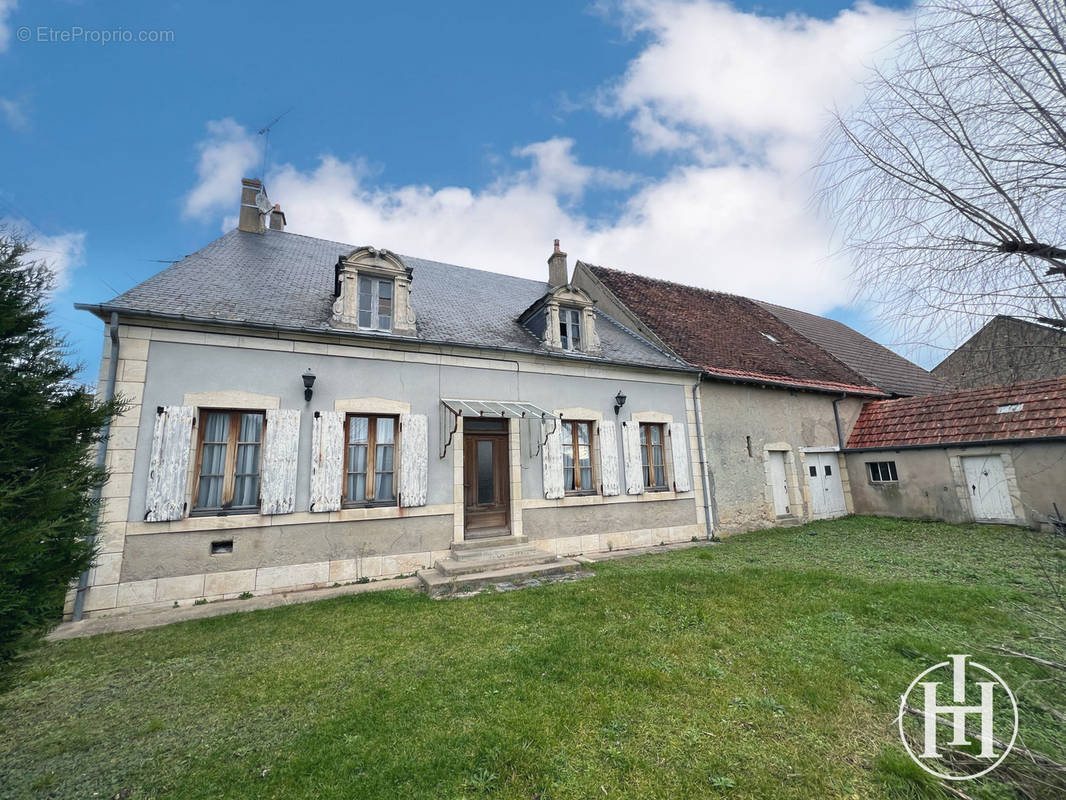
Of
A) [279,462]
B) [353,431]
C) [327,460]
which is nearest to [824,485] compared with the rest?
[353,431]

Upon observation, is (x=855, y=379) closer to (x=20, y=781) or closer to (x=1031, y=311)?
(x=1031, y=311)

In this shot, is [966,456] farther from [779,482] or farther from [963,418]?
[779,482]

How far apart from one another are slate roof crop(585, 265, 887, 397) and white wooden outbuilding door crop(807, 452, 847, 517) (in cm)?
208

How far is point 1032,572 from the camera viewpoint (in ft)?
19.6

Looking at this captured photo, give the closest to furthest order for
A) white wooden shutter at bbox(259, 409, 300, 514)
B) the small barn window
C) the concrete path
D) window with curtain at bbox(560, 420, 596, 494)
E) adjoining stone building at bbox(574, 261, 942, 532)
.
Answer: the concrete path
white wooden shutter at bbox(259, 409, 300, 514)
window with curtain at bbox(560, 420, 596, 494)
adjoining stone building at bbox(574, 261, 942, 532)
the small barn window

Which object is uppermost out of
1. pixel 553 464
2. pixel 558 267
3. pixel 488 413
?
pixel 558 267

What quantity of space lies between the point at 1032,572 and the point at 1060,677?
5774 mm

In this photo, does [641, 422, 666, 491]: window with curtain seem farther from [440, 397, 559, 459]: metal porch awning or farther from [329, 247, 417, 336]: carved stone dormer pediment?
[329, 247, 417, 336]: carved stone dormer pediment

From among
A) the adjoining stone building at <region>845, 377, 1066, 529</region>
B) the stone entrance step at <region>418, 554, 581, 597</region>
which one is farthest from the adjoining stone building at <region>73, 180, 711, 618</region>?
the adjoining stone building at <region>845, 377, 1066, 529</region>

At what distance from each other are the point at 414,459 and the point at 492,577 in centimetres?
234

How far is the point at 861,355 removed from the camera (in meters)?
16.4

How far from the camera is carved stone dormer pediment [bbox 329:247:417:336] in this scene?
7520 millimetres

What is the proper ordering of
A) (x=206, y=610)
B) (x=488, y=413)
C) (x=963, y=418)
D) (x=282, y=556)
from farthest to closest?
(x=963, y=418) < (x=488, y=413) < (x=282, y=556) < (x=206, y=610)

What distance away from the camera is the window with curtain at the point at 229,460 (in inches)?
247
